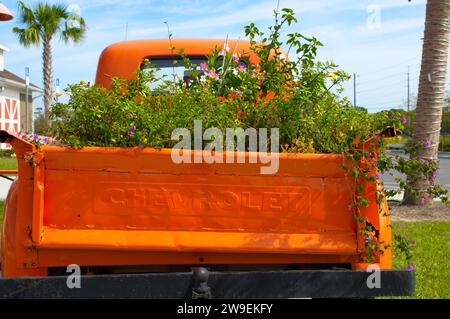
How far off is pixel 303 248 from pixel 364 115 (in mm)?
981

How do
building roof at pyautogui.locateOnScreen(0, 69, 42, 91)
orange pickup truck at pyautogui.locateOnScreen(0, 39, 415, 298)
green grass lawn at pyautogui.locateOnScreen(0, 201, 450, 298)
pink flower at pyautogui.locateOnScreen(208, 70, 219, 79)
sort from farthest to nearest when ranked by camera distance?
1. building roof at pyautogui.locateOnScreen(0, 69, 42, 91)
2. green grass lawn at pyautogui.locateOnScreen(0, 201, 450, 298)
3. pink flower at pyautogui.locateOnScreen(208, 70, 219, 79)
4. orange pickup truck at pyautogui.locateOnScreen(0, 39, 415, 298)

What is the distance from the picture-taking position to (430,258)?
647 cm

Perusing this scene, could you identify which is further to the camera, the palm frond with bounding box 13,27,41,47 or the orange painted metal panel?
the palm frond with bounding box 13,27,41,47

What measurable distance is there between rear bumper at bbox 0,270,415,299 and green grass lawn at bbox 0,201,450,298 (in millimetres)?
1232

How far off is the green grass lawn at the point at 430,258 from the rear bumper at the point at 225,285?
123cm

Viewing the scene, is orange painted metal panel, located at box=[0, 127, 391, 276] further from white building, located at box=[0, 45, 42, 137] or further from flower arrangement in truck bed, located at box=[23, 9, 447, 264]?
white building, located at box=[0, 45, 42, 137]

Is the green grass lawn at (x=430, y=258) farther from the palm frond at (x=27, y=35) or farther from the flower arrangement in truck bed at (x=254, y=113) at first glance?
the palm frond at (x=27, y=35)

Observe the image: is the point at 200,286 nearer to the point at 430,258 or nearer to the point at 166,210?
the point at 166,210

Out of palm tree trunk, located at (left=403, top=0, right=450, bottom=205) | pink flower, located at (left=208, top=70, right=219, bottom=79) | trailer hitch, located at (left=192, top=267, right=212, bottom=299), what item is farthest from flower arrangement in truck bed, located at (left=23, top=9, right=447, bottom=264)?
palm tree trunk, located at (left=403, top=0, right=450, bottom=205)

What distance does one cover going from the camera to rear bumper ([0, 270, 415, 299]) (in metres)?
2.70

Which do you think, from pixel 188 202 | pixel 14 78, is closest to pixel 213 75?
pixel 188 202
